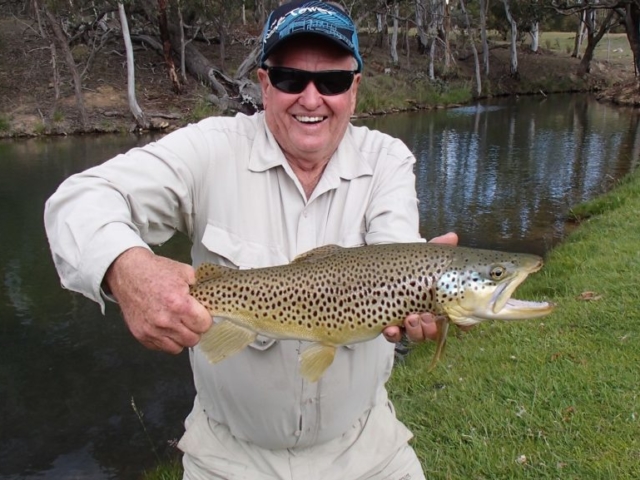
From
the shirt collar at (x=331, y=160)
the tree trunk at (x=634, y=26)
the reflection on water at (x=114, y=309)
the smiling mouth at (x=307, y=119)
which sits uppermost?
the tree trunk at (x=634, y=26)

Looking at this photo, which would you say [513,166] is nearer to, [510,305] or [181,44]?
[510,305]

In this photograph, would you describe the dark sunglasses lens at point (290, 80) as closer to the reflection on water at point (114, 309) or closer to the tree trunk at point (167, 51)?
the reflection on water at point (114, 309)

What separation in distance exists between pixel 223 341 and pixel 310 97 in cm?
125

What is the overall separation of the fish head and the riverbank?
27.0 meters

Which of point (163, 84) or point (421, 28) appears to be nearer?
point (163, 84)

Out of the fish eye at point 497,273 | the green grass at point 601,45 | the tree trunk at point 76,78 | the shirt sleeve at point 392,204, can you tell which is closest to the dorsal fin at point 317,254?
the shirt sleeve at point 392,204

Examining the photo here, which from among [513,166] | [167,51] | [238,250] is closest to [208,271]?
[238,250]

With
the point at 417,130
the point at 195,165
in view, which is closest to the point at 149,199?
the point at 195,165

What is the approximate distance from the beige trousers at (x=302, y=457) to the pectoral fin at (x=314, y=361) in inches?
23.0

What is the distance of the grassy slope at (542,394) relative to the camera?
4.41m

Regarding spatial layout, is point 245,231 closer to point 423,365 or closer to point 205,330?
point 205,330

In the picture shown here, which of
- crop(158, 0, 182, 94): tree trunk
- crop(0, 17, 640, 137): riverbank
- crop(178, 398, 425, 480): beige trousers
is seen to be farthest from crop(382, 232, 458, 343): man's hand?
crop(158, 0, 182, 94): tree trunk

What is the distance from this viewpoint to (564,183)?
17.1m

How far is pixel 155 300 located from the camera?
93.4 inches
